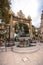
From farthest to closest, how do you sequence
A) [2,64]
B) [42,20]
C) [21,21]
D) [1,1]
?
1. [42,20]
2. [21,21]
3. [2,64]
4. [1,1]

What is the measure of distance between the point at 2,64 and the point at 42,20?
27370mm

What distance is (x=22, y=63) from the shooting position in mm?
6836

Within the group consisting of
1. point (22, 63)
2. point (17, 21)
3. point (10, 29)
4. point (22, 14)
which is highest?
point (22, 14)

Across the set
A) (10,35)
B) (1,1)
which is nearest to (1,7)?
(1,1)

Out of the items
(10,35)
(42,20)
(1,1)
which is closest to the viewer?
(1,1)

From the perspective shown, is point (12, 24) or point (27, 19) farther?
point (27, 19)

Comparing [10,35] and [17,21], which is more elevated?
[17,21]

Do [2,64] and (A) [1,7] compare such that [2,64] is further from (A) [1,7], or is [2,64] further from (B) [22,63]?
(A) [1,7]

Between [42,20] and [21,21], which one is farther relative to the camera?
[42,20]

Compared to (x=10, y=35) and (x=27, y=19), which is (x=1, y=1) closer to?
(x=10, y=35)

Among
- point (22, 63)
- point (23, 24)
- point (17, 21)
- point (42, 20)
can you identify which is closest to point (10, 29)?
point (17, 21)

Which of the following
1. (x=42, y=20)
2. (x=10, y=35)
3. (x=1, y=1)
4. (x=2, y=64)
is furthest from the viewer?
(x=42, y=20)

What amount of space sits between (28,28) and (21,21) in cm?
295

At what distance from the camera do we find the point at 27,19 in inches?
1131
